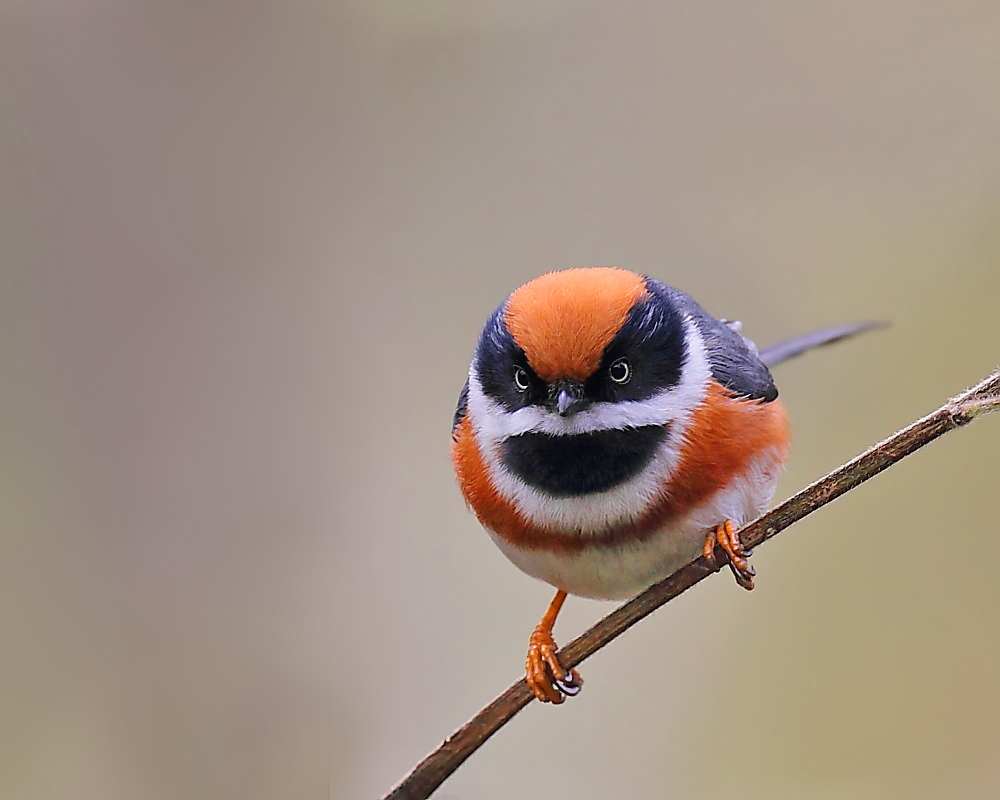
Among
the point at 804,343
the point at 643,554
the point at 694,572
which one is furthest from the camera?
the point at 804,343

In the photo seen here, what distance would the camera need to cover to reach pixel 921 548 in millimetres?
3426

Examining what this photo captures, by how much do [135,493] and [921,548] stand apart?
2.43m

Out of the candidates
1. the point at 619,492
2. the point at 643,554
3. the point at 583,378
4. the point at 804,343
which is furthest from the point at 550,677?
the point at 804,343

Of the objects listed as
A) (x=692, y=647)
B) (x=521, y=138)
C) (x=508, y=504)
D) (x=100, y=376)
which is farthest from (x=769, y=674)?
(x=100, y=376)

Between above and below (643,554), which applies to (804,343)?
above

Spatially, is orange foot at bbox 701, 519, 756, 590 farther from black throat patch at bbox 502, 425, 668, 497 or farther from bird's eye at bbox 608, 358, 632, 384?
bird's eye at bbox 608, 358, 632, 384

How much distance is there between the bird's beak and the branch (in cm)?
31

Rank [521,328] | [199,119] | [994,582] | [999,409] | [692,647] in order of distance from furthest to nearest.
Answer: [199,119] < [692,647] < [994,582] < [521,328] < [999,409]

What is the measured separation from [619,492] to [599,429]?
0.42 ft

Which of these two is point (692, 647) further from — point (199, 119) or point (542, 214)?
point (199, 119)

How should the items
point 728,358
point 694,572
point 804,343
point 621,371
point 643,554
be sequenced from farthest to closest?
point 804,343 < point 728,358 < point 643,554 < point 621,371 < point 694,572

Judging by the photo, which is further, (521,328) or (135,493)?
(135,493)

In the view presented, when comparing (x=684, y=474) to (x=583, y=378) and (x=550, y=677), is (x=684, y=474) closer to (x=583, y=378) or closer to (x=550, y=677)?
(x=583, y=378)

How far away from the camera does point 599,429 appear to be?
186 centimetres
